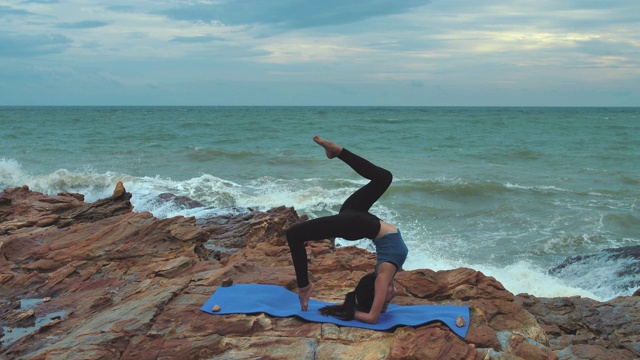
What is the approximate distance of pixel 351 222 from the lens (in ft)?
19.5

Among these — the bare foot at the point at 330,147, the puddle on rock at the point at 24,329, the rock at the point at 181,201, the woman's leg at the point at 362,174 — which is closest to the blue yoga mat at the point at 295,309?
the woman's leg at the point at 362,174

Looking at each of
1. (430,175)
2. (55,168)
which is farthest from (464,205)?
(55,168)

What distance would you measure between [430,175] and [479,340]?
65.7 ft

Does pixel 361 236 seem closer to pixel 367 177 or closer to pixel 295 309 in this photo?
pixel 367 177

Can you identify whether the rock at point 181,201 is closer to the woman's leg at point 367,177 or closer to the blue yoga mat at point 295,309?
the blue yoga mat at point 295,309

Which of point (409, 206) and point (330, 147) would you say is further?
point (409, 206)

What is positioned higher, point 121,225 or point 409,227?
point 121,225

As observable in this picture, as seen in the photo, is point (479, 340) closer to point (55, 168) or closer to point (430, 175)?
point (430, 175)

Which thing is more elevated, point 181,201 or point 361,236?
point 361,236

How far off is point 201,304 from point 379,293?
1.90m

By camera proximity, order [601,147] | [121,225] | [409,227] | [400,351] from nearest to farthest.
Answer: [400,351], [121,225], [409,227], [601,147]

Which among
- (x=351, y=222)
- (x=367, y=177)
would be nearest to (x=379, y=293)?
(x=351, y=222)

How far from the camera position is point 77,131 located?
49281mm

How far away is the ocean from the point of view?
1314 cm
